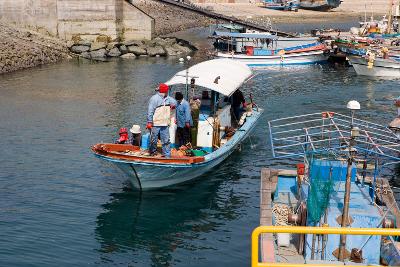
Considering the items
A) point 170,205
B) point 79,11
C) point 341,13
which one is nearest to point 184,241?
point 170,205

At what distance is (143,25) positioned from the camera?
65.0 meters

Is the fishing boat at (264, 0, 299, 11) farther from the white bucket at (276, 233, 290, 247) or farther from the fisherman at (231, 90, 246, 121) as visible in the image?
the white bucket at (276, 233, 290, 247)

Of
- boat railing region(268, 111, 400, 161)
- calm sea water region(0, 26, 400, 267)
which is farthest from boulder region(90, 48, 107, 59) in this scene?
boat railing region(268, 111, 400, 161)

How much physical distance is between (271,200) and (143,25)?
51.0 m

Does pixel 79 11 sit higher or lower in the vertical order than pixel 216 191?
higher

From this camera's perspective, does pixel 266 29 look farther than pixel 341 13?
No

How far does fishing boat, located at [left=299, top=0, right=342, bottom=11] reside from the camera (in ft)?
419

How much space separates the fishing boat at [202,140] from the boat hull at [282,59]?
27.9 metres

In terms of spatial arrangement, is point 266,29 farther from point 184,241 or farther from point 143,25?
point 184,241

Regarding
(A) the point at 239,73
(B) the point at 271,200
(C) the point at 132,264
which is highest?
(A) the point at 239,73

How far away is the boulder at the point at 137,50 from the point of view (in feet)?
202

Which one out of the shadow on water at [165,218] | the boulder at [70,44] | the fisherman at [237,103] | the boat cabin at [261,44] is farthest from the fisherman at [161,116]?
the boulder at [70,44]

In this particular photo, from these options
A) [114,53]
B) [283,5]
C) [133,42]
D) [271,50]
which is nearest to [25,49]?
[114,53]

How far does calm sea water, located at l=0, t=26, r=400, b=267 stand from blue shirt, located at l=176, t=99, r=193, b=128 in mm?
2337
